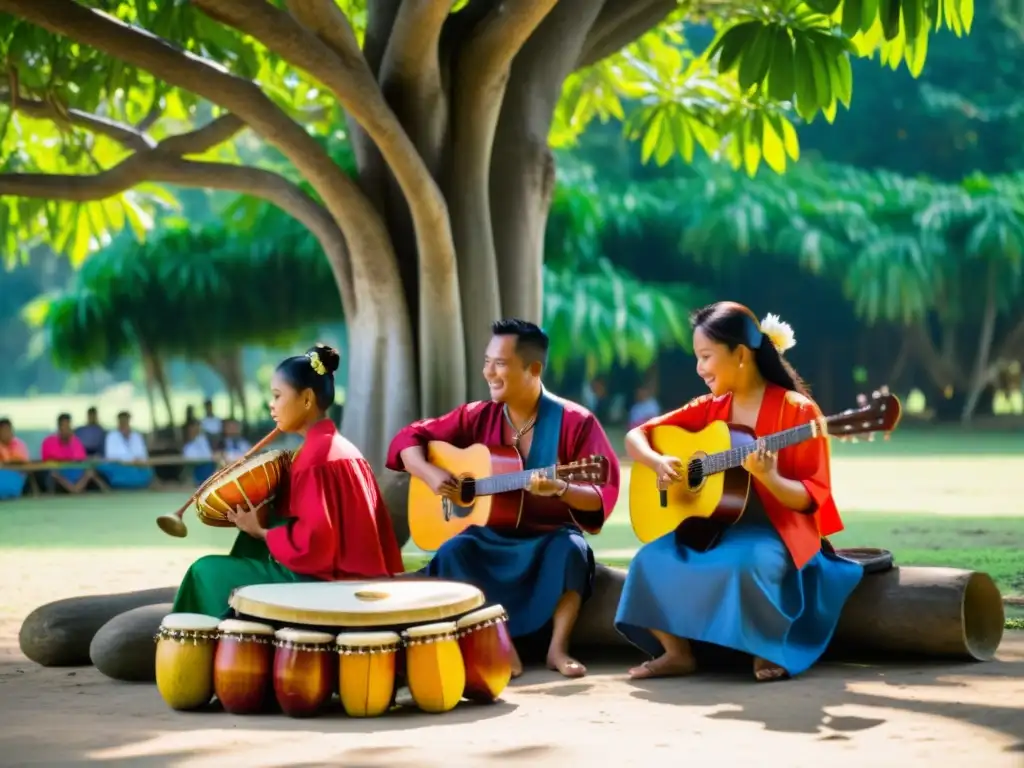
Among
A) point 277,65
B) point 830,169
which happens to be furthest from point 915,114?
point 277,65

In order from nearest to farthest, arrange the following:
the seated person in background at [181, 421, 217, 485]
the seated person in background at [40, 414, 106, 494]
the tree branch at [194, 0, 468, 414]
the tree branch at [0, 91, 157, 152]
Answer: the tree branch at [194, 0, 468, 414] < the tree branch at [0, 91, 157, 152] < the seated person in background at [40, 414, 106, 494] < the seated person in background at [181, 421, 217, 485]

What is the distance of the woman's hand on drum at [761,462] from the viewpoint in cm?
615

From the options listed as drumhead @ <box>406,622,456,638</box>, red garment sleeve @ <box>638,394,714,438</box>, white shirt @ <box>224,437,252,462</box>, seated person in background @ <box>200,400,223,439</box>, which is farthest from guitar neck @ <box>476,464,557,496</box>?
seated person in background @ <box>200,400,223,439</box>

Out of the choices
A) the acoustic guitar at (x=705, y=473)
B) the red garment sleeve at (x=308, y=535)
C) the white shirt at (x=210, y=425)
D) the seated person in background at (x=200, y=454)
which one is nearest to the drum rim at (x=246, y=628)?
the red garment sleeve at (x=308, y=535)

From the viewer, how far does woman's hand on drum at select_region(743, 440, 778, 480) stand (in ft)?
20.2

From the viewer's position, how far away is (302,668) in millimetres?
5664

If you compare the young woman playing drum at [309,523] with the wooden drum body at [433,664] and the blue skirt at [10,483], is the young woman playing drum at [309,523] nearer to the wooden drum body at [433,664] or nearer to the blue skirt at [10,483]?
the wooden drum body at [433,664]

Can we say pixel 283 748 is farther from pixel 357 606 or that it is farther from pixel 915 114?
pixel 915 114

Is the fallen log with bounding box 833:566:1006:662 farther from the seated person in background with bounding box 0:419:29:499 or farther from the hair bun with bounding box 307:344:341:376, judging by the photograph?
the seated person in background with bounding box 0:419:29:499

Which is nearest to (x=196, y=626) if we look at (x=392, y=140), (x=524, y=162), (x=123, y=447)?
(x=392, y=140)

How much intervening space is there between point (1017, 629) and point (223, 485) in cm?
380

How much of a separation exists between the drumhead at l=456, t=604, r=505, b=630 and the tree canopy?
3101 mm

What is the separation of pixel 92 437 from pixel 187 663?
14.5 meters

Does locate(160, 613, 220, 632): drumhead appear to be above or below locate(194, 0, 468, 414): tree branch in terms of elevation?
below
